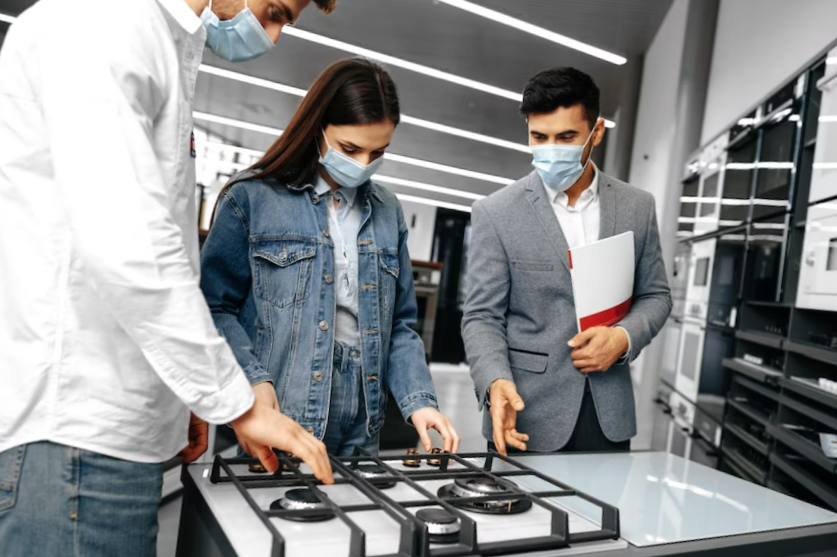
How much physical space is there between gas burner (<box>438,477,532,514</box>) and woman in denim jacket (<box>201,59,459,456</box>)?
179 mm

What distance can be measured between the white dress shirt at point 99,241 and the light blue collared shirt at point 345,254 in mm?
496

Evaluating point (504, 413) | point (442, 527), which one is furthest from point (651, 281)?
point (442, 527)

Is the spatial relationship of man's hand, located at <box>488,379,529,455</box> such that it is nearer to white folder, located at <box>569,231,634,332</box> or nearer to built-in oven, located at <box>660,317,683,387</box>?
white folder, located at <box>569,231,634,332</box>

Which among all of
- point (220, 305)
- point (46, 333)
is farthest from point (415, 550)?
point (220, 305)

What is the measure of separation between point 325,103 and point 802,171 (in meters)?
1.86

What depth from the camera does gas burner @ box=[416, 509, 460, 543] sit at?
2.68 feet

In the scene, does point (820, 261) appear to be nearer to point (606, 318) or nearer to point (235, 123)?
point (606, 318)

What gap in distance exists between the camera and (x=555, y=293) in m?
1.62

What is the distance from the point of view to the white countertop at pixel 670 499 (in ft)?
3.28

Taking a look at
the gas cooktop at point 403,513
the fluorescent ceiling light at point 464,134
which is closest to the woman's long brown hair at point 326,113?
the gas cooktop at point 403,513

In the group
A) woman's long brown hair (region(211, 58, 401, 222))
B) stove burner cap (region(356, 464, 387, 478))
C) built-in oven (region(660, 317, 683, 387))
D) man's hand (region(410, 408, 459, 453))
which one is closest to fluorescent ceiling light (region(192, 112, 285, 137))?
built-in oven (region(660, 317, 683, 387))

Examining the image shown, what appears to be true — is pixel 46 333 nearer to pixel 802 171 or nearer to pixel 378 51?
pixel 802 171

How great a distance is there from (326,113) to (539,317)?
70cm

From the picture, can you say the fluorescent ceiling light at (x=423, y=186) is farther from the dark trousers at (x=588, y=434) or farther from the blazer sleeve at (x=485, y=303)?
the dark trousers at (x=588, y=434)
